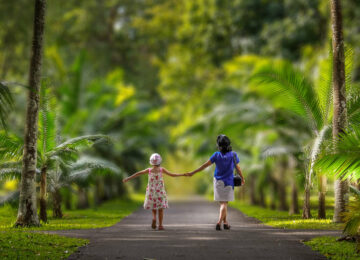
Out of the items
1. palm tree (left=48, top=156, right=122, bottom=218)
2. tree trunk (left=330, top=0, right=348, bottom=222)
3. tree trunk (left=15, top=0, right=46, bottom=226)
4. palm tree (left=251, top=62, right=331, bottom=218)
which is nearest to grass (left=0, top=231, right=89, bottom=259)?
tree trunk (left=15, top=0, right=46, bottom=226)

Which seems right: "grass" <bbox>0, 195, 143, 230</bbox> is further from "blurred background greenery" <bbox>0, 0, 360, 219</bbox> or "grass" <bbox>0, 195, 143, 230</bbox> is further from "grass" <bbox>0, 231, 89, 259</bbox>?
"grass" <bbox>0, 231, 89, 259</bbox>

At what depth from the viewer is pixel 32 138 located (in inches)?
462

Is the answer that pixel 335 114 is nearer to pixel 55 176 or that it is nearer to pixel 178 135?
pixel 55 176

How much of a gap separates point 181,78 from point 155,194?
22058mm

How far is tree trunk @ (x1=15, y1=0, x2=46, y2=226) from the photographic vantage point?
11664mm

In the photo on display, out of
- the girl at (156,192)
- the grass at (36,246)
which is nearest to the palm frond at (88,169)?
the girl at (156,192)

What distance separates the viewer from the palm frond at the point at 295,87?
45.1 feet

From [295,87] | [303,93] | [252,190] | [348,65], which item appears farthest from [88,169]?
[252,190]

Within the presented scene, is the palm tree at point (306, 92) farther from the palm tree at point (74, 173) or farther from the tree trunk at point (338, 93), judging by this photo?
the palm tree at point (74, 173)

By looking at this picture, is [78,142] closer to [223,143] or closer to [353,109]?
[223,143]

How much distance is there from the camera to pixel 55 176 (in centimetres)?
1480

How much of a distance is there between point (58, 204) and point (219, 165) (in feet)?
19.8

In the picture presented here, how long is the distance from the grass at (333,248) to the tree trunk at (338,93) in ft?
8.68

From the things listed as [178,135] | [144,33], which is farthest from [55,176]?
[144,33]
